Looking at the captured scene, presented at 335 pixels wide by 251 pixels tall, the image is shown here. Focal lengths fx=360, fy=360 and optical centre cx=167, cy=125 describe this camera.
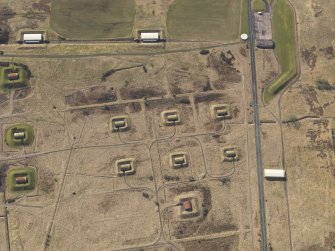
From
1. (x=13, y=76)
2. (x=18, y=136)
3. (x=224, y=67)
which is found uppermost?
(x=13, y=76)

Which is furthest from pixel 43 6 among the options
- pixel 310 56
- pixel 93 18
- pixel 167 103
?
pixel 310 56

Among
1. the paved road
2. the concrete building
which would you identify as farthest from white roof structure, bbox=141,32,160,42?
the concrete building

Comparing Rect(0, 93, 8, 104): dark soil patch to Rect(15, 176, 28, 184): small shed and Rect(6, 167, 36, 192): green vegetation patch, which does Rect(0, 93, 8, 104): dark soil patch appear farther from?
Rect(15, 176, 28, 184): small shed

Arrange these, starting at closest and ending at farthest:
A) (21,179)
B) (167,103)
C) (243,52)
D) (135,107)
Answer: (21,179)
(135,107)
(167,103)
(243,52)

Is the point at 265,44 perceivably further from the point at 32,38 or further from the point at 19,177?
the point at 19,177

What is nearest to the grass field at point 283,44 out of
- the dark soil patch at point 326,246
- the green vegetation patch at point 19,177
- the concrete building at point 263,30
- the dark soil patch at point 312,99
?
the concrete building at point 263,30

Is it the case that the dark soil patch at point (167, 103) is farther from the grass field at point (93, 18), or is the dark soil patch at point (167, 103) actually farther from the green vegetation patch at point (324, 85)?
the green vegetation patch at point (324, 85)

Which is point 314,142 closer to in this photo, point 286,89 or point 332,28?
point 286,89
